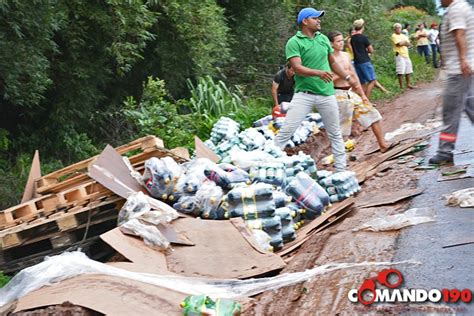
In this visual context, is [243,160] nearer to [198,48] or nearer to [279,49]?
[198,48]

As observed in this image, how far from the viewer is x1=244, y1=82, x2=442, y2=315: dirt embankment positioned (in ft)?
14.1

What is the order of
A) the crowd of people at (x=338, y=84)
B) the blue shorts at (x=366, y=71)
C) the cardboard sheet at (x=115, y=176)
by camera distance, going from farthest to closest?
the blue shorts at (x=366, y=71)
the crowd of people at (x=338, y=84)
the cardboard sheet at (x=115, y=176)

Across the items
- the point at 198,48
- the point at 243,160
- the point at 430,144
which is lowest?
the point at 430,144

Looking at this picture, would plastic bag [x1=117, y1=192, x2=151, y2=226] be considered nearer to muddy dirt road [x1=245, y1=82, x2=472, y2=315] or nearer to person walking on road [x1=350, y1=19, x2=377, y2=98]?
muddy dirt road [x1=245, y1=82, x2=472, y2=315]

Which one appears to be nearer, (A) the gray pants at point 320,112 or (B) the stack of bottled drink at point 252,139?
(A) the gray pants at point 320,112

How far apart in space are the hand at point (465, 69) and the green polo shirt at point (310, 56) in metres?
1.51

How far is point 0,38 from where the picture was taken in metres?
7.84

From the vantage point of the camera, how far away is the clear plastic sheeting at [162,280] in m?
4.77

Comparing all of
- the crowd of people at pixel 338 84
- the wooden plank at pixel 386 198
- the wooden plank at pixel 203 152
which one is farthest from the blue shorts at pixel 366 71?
the wooden plank at pixel 386 198

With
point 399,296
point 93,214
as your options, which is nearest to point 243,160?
point 93,214

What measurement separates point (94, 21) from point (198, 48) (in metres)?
2.65

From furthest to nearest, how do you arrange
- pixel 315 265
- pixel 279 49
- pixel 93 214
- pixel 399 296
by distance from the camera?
pixel 279 49 < pixel 93 214 < pixel 315 265 < pixel 399 296

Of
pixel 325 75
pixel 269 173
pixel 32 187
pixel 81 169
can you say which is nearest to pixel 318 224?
pixel 269 173

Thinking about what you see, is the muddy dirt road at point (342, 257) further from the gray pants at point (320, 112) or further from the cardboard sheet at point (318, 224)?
the gray pants at point (320, 112)
